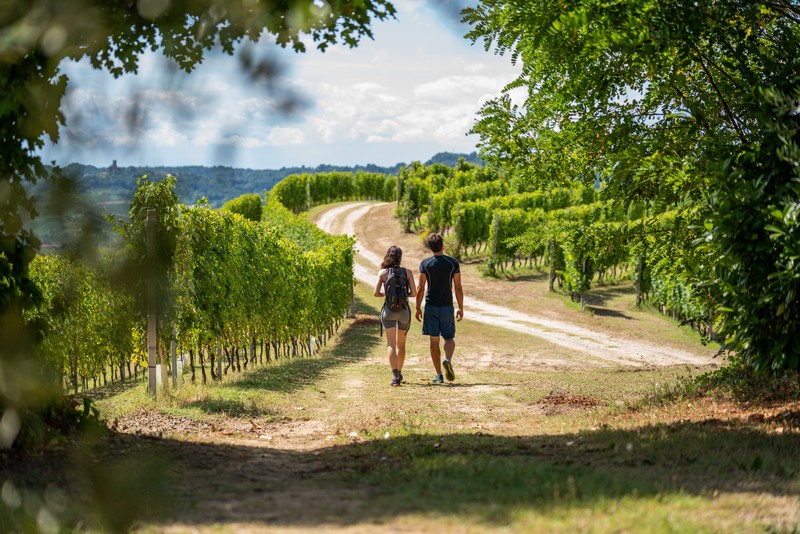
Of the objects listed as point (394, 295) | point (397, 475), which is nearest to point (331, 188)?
point (394, 295)

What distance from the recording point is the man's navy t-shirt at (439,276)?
1196 cm

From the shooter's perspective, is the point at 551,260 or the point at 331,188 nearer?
the point at 551,260

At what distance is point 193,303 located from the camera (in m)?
14.0

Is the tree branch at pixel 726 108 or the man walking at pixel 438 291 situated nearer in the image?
the tree branch at pixel 726 108

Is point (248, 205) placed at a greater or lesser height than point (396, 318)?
greater

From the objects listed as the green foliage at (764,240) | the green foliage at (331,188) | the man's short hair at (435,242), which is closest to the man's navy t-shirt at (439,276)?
the man's short hair at (435,242)

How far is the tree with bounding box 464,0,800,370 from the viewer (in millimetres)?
8133

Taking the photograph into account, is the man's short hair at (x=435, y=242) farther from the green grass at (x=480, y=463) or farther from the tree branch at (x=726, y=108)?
the tree branch at (x=726, y=108)

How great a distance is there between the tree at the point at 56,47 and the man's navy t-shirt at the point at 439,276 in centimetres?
591

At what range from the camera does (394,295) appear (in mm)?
12023

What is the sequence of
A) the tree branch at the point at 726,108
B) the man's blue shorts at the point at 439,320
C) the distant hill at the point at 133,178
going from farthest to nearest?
the man's blue shorts at the point at 439,320, the tree branch at the point at 726,108, the distant hill at the point at 133,178

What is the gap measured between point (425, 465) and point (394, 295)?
20.3 ft

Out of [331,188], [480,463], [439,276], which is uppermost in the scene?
[331,188]

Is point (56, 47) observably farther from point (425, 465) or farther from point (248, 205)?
point (248, 205)
